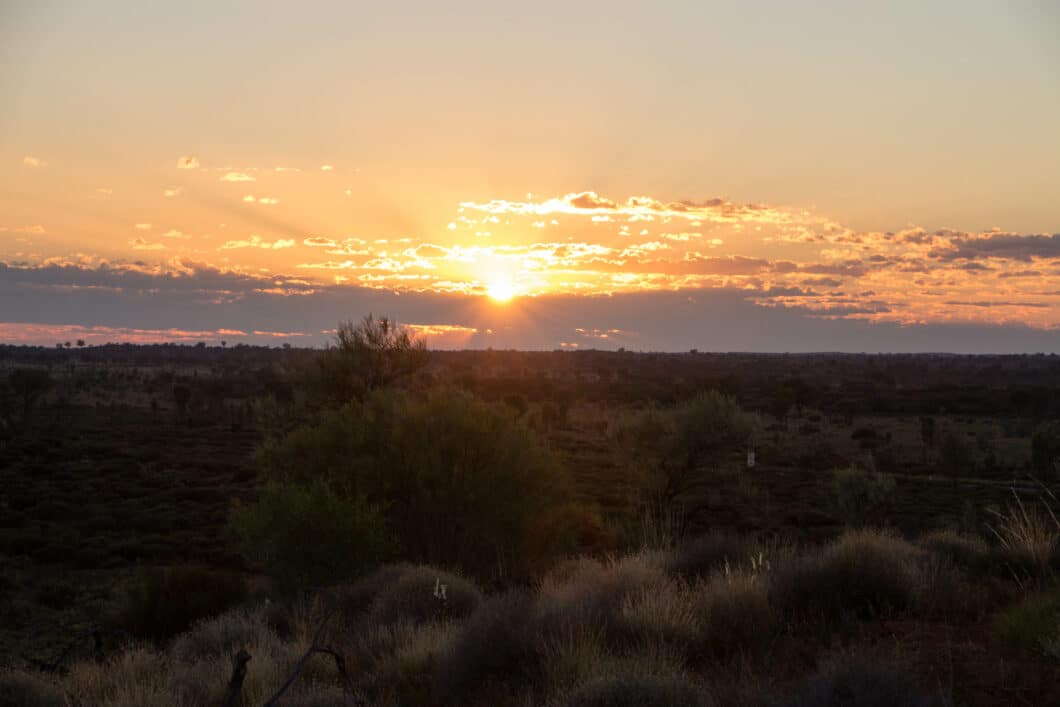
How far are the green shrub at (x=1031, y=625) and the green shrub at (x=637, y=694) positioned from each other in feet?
11.3

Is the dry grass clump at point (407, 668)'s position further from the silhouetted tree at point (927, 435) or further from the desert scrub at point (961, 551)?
the silhouetted tree at point (927, 435)

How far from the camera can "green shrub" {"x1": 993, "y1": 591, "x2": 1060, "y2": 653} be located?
7.57m

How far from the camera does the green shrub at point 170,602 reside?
Answer: 16578mm

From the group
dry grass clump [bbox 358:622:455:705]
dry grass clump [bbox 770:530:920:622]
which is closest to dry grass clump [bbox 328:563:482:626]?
dry grass clump [bbox 358:622:455:705]

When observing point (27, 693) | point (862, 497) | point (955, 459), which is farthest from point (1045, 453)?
point (27, 693)

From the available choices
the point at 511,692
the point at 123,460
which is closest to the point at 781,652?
the point at 511,692

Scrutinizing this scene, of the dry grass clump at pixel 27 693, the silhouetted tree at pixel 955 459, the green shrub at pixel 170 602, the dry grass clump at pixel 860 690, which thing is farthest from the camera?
the silhouetted tree at pixel 955 459

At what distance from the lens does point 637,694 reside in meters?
5.89

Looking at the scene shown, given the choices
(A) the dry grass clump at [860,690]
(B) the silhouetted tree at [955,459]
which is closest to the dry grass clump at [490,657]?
(A) the dry grass clump at [860,690]

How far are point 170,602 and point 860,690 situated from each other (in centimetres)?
1473

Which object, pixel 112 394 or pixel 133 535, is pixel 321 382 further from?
pixel 112 394

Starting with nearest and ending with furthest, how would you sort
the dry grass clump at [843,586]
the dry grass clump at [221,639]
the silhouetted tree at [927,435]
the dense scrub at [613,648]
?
the dense scrub at [613,648] → the dry grass clump at [843,586] → the dry grass clump at [221,639] → the silhouetted tree at [927,435]

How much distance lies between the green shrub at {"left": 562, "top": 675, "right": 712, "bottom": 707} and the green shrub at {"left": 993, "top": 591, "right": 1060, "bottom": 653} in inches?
135

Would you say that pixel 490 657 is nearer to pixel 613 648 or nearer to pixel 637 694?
pixel 613 648
